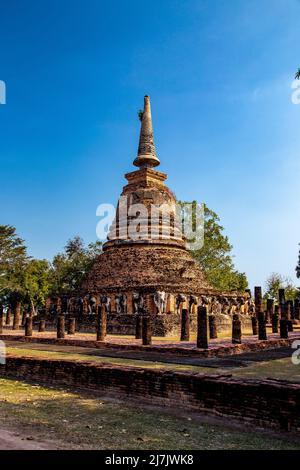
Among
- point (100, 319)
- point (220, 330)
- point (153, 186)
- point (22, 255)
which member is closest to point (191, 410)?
point (100, 319)

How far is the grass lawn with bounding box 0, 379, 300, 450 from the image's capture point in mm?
4108

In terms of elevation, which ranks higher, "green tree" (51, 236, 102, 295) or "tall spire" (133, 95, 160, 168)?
"tall spire" (133, 95, 160, 168)

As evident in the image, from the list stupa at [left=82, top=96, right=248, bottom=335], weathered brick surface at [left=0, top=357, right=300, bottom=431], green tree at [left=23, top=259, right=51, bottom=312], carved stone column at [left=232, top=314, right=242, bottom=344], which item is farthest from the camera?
green tree at [left=23, top=259, right=51, bottom=312]

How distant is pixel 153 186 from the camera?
29734 mm

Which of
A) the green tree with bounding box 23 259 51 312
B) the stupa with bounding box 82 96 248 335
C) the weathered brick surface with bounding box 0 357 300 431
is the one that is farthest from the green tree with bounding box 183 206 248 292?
the weathered brick surface with bounding box 0 357 300 431

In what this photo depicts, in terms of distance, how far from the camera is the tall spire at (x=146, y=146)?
3075cm

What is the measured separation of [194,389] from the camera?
5531 mm

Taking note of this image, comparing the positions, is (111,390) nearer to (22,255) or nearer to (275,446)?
(275,446)

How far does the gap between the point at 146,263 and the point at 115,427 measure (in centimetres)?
1955

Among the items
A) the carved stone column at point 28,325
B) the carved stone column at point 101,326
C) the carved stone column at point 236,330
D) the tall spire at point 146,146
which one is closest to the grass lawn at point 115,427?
the carved stone column at point 236,330

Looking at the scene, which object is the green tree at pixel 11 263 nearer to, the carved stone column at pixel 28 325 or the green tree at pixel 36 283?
the green tree at pixel 36 283

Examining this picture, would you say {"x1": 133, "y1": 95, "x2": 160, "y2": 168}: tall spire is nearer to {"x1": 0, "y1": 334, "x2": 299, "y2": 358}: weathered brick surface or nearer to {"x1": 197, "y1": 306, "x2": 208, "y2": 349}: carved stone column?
{"x1": 0, "y1": 334, "x2": 299, "y2": 358}: weathered brick surface

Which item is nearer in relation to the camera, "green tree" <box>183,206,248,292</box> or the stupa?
the stupa

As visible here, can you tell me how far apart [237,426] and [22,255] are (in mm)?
37915
